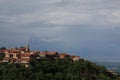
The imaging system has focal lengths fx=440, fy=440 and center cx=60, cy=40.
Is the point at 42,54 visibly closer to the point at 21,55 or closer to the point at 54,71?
the point at 21,55

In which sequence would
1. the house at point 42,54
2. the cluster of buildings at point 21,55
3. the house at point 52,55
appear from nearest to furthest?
the cluster of buildings at point 21,55 → the house at point 42,54 → the house at point 52,55

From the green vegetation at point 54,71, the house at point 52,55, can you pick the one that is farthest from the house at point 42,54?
the green vegetation at point 54,71

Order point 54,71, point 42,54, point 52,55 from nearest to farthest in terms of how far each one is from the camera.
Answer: point 54,71 → point 42,54 → point 52,55

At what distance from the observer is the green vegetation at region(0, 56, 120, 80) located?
6800cm

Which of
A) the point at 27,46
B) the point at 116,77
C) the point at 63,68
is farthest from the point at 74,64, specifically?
the point at 27,46

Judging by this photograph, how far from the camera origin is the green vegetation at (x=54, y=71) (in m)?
68.0

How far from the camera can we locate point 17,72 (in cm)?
6869

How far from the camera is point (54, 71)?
73438 millimetres

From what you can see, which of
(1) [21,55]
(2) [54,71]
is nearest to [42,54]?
(1) [21,55]

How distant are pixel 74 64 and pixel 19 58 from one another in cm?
1232

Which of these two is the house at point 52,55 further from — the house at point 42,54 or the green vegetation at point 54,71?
the green vegetation at point 54,71

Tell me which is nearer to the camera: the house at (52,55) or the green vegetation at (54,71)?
the green vegetation at (54,71)

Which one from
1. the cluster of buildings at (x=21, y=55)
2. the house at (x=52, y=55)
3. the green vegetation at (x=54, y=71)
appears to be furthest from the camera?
the house at (x=52, y=55)

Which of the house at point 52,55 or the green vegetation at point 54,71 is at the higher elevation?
the house at point 52,55
